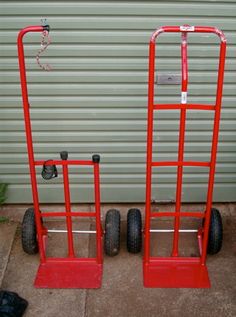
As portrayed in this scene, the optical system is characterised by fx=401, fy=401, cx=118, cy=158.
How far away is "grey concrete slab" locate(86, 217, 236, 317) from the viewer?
3.20 meters

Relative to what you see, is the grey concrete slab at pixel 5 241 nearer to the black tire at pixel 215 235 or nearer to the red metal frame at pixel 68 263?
the red metal frame at pixel 68 263

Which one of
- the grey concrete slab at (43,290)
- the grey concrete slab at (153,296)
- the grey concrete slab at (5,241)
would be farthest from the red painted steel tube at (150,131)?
the grey concrete slab at (5,241)

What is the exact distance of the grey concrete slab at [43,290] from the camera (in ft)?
10.6

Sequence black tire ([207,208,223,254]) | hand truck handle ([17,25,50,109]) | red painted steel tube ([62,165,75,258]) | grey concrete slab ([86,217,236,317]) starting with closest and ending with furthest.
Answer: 1. hand truck handle ([17,25,50,109])
2. grey concrete slab ([86,217,236,317])
3. red painted steel tube ([62,165,75,258])
4. black tire ([207,208,223,254])

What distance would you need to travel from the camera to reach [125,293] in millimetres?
3381

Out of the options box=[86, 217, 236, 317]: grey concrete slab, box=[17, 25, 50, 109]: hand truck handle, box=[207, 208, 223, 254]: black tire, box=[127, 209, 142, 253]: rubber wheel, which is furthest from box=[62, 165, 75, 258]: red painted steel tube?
box=[207, 208, 223, 254]: black tire

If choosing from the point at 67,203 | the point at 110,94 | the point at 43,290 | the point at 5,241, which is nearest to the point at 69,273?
the point at 43,290

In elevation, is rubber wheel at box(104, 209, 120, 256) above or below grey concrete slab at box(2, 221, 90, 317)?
above

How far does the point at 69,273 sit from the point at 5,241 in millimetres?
871

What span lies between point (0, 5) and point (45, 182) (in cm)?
182

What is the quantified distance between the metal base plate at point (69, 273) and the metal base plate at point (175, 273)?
45cm

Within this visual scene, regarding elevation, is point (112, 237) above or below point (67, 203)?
below

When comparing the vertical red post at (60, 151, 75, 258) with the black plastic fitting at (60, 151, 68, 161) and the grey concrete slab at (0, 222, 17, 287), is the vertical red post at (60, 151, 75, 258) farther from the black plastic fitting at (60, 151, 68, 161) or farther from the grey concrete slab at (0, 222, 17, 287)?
the grey concrete slab at (0, 222, 17, 287)

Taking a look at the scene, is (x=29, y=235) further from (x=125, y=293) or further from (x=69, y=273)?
(x=125, y=293)
